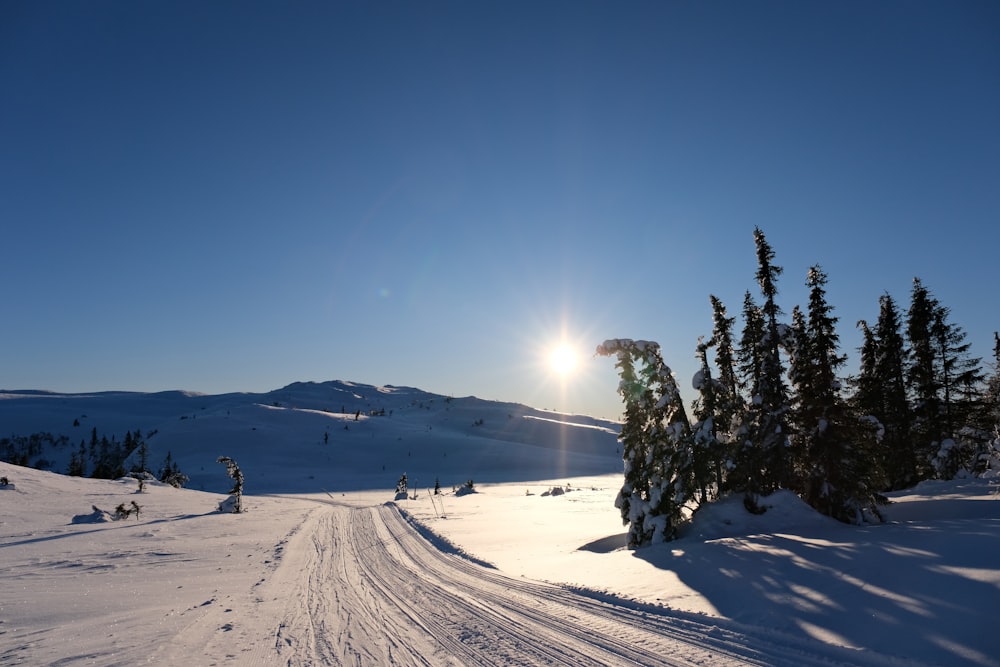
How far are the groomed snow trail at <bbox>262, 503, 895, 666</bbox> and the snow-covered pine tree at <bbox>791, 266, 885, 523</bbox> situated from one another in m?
14.3

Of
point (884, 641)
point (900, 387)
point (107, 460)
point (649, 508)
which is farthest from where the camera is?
point (107, 460)

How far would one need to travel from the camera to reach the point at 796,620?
835 cm

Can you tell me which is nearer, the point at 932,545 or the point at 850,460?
the point at 932,545

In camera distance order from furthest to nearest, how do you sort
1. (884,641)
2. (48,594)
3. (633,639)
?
(48,594)
(633,639)
(884,641)

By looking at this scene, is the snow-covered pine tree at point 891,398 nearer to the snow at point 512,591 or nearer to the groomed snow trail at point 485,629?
the snow at point 512,591

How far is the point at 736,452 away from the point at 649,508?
519 centimetres

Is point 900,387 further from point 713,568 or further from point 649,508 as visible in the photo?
point 713,568

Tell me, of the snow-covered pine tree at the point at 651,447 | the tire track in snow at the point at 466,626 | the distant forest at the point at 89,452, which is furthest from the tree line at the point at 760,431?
the distant forest at the point at 89,452

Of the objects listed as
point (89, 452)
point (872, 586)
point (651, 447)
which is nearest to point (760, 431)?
point (651, 447)

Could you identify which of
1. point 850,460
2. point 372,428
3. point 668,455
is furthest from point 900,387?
point 372,428

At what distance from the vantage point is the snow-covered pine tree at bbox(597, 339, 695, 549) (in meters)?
17.3

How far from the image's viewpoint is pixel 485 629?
9.27 m

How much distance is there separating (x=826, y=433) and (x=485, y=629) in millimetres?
17362

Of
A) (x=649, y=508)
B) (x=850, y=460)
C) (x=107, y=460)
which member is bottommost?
(x=107, y=460)
